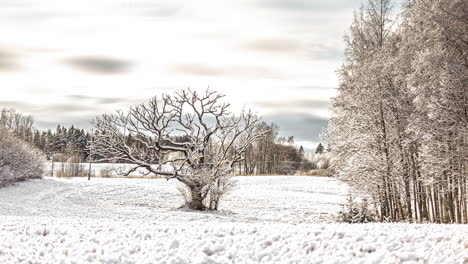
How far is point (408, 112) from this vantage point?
17.0 meters

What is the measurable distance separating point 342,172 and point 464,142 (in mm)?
6997

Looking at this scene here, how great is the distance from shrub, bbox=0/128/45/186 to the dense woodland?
21760 millimetres

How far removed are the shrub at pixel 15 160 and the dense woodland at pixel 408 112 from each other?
21.8 metres

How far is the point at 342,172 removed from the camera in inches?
786

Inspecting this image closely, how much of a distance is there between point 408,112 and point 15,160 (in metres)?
26.6

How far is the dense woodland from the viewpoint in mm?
13945

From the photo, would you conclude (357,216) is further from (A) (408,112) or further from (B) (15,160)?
Answer: (B) (15,160)

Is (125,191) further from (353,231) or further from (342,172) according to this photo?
(353,231)

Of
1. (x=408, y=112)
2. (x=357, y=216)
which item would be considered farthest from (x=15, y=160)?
(x=408, y=112)

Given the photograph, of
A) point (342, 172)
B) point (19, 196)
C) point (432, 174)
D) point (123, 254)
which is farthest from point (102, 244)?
point (19, 196)

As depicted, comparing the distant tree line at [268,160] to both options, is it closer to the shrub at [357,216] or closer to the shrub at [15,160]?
the shrub at [15,160]

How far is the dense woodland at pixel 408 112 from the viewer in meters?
13.9

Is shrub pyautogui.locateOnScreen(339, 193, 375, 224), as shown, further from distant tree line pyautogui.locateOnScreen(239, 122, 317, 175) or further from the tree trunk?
distant tree line pyautogui.locateOnScreen(239, 122, 317, 175)

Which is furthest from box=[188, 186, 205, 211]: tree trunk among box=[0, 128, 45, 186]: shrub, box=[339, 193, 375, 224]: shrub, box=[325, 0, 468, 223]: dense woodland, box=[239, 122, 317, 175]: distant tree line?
box=[239, 122, 317, 175]: distant tree line
